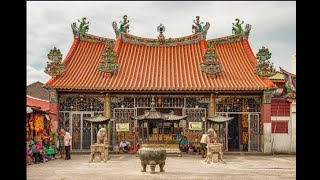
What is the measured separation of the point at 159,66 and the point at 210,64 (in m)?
3.02

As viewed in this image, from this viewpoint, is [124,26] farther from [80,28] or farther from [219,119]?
[219,119]

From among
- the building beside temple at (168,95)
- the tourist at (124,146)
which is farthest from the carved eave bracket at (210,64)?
the tourist at (124,146)

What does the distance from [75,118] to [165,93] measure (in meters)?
4.92

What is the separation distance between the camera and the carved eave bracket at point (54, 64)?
74.3 feet

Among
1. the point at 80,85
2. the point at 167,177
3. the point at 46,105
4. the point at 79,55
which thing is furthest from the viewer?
the point at 46,105

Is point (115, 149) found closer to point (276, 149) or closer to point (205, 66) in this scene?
point (205, 66)

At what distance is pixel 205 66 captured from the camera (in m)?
23.6

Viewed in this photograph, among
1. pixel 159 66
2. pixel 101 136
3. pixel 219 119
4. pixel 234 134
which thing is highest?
pixel 159 66

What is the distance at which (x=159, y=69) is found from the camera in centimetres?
2419

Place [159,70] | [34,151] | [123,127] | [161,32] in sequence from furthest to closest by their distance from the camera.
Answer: [161,32], [159,70], [123,127], [34,151]

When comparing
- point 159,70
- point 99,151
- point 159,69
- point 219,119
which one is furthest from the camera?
point 159,69

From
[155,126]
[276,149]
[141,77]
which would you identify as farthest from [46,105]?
[276,149]

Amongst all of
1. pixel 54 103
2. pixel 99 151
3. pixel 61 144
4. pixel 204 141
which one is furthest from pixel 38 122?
pixel 204 141

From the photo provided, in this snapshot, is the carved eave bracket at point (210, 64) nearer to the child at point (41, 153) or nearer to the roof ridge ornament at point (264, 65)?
the roof ridge ornament at point (264, 65)
